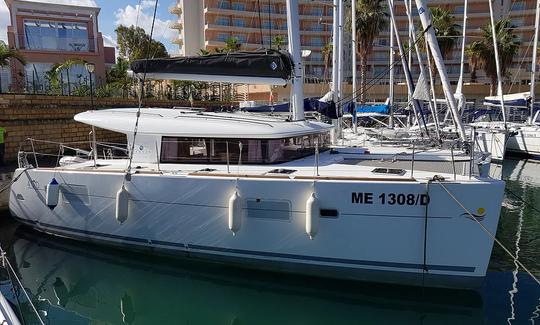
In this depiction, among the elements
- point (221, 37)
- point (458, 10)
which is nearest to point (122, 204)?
point (221, 37)

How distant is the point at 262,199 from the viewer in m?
7.29

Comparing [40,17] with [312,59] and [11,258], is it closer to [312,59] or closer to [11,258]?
[11,258]

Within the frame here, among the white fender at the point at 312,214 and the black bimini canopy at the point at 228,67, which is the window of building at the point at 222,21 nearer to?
the black bimini canopy at the point at 228,67

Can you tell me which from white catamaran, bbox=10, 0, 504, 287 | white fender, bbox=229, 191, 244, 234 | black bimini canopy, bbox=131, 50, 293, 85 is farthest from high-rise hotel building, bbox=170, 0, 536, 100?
white fender, bbox=229, 191, 244, 234

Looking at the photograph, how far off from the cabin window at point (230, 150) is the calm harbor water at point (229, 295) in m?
2.08

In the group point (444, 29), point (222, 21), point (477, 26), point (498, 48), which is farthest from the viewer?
point (477, 26)

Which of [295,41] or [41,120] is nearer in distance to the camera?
[295,41]

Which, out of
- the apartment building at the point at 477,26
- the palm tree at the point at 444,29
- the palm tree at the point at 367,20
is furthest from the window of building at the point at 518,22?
the palm tree at the point at 367,20

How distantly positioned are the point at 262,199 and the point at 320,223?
1045 mm

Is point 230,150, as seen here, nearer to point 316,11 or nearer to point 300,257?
point 300,257

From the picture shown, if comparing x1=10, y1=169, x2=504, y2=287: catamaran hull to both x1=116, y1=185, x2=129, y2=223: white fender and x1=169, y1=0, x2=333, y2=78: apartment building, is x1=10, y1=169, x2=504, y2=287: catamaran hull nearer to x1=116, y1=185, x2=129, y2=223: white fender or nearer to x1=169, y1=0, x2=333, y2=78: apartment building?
x1=116, y1=185, x2=129, y2=223: white fender

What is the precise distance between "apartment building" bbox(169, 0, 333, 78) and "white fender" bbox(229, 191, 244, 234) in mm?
46842

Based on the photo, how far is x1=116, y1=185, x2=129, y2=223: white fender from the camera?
796 cm

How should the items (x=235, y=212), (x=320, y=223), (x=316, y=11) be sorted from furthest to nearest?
(x=316, y=11) → (x=235, y=212) → (x=320, y=223)
